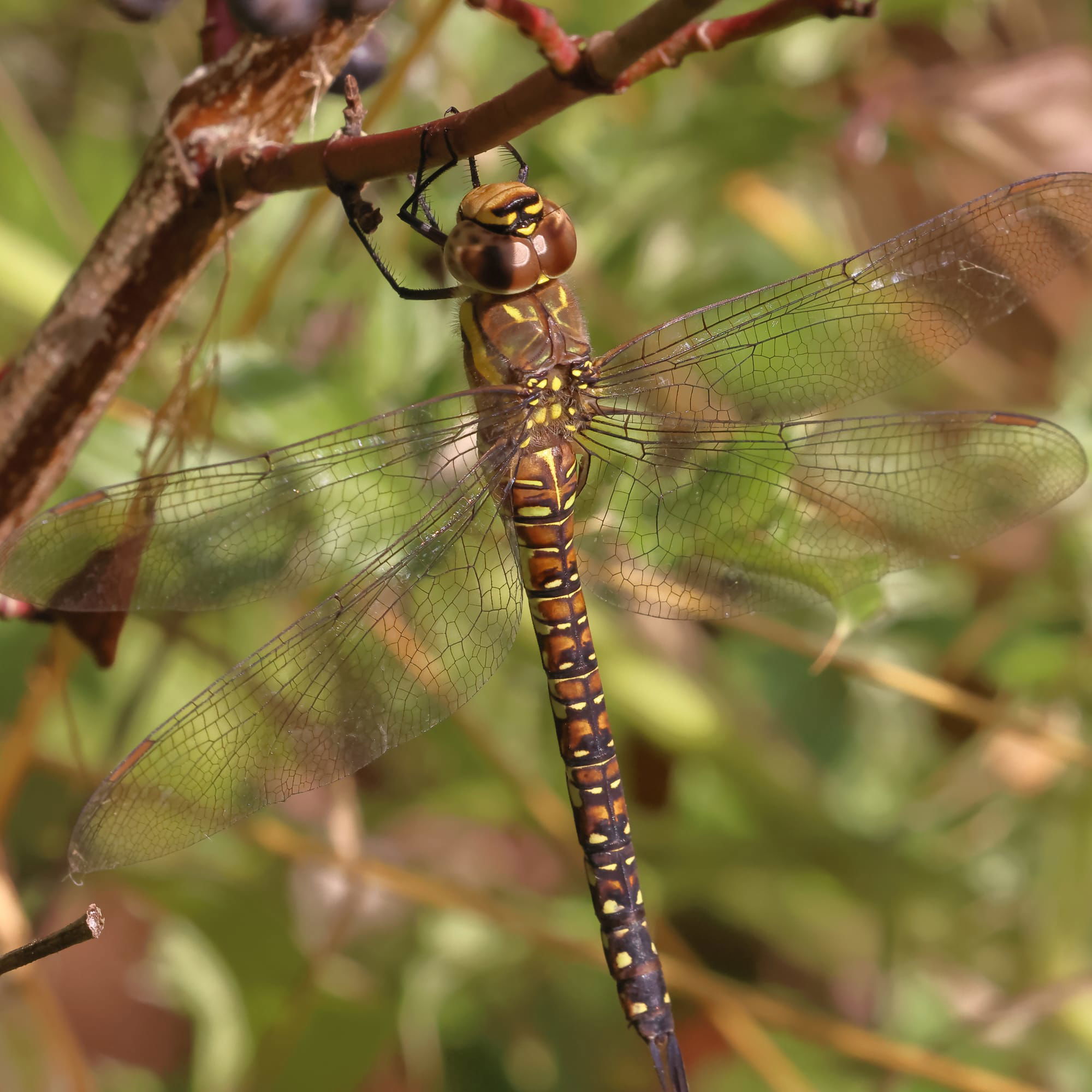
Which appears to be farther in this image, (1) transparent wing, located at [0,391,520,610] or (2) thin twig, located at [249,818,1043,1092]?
(2) thin twig, located at [249,818,1043,1092]

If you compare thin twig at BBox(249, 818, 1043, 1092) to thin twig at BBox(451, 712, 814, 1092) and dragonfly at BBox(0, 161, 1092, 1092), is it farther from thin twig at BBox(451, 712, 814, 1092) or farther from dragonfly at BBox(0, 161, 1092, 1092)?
dragonfly at BBox(0, 161, 1092, 1092)

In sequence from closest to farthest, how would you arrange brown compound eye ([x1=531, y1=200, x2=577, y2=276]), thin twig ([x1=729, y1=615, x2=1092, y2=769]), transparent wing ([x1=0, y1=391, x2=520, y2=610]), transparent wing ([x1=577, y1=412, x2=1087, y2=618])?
transparent wing ([x1=0, y1=391, x2=520, y2=610])
brown compound eye ([x1=531, y1=200, x2=577, y2=276])
transparent wing ([x1=577, y1=412, x2=1087, y2=618])
thin twig ([x1=729, y1=615, x2=1092, y2=769])

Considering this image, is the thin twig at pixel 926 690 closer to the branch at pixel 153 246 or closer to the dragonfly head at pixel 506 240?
the dragonfly head at pixel 506 240

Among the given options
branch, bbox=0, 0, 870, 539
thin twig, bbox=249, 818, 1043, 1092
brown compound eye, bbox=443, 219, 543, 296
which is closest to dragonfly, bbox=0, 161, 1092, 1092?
brown compound eye, bbox=443, 219, 543, 296

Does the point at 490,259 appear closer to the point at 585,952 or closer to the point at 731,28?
the point at 731,28

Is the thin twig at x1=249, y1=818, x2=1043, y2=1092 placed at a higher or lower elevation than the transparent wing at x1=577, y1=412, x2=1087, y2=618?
lower

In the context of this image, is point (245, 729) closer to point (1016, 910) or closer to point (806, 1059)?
point (806, 1059)
